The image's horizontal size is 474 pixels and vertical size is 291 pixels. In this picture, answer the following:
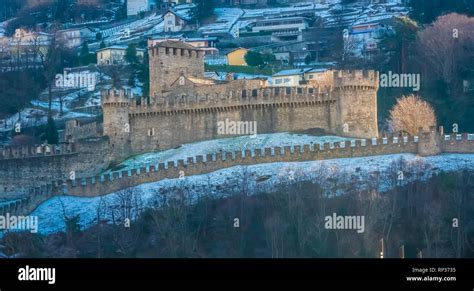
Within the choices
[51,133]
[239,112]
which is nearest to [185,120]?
[239,112]

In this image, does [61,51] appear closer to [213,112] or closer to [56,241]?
[213,112]

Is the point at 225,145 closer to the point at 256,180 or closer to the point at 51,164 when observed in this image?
the point at 256,180

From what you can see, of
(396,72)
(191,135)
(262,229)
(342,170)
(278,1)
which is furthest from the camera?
(278,1)

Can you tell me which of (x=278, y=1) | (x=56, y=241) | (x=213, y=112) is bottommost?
(x=56, y=241)

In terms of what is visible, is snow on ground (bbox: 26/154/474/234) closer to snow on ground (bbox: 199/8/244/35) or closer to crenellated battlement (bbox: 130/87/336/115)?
crenellated battlement (bbox: 130/87/336/115)

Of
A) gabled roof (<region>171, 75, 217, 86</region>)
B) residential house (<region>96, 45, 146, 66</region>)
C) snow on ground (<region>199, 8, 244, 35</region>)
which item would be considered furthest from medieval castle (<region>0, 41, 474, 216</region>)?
snow on ground (<region>199, 8, 244, 35</region>)

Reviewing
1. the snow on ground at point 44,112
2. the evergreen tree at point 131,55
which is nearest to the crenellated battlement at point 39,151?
the snow on ground at point 44,112
